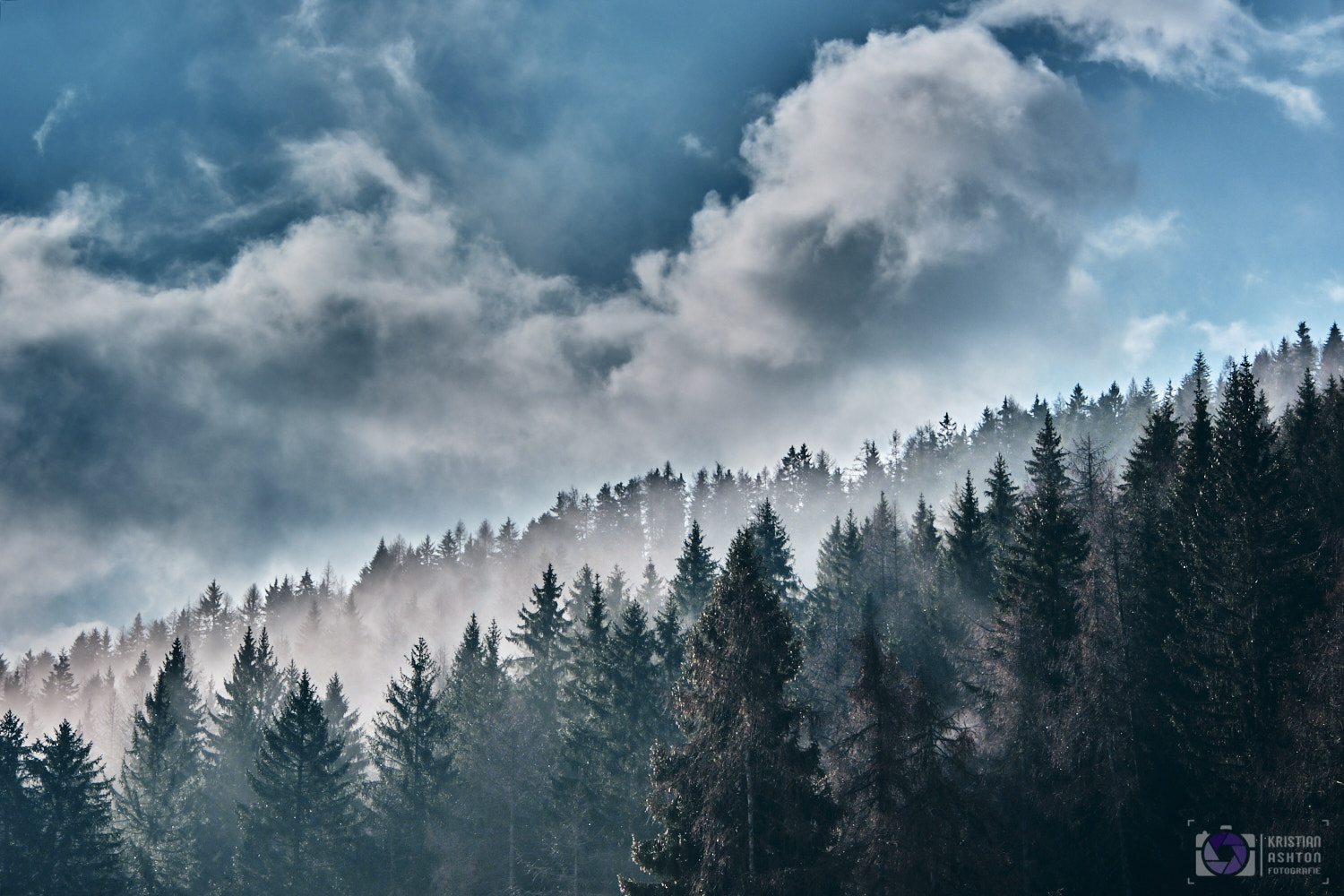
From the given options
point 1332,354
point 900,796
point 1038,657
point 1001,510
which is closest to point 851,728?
point 900,796

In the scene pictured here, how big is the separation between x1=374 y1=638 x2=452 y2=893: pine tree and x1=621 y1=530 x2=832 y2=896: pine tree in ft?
103

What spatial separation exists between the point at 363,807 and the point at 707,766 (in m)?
41.0

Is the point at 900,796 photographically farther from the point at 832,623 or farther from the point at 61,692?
the point at 61,692

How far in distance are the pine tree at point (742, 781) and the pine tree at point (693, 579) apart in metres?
40.0

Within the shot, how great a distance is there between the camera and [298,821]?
5738 cm

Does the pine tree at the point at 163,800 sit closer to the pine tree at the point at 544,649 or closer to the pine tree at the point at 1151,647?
the pine tree at the point at 544,649

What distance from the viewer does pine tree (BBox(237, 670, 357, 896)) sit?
5659 cm

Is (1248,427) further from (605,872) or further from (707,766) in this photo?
(605,872)

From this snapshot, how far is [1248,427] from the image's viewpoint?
3619 cm

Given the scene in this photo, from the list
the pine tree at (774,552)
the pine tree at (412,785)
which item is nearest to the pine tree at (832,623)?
the pine tree at (774,552)

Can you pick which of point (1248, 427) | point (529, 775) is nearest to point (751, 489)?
point (529, 775)

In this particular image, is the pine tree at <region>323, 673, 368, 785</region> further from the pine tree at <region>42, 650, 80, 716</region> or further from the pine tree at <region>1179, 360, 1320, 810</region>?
the pine tree at <region>42, 650, 80, 716</region>

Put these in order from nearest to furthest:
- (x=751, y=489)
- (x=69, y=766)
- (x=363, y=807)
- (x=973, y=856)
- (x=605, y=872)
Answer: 1. (x=973, y=856)
2. (x=605, y=872)
3. (x=69, y=766)
4. (x=363, y=807)
5. (x=751, y=489)

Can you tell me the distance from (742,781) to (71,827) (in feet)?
165
